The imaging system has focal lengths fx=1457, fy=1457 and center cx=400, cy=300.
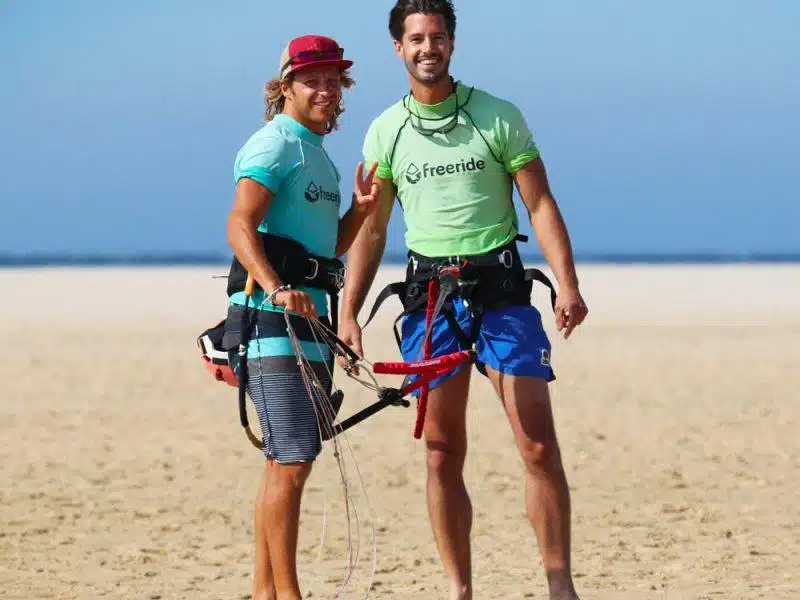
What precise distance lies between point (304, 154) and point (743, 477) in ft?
17.9

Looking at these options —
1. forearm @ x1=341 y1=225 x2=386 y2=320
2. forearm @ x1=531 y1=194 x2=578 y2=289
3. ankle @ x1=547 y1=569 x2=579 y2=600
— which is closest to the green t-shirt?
forearm @ x1=531 y1=194 x2=578 y2=289

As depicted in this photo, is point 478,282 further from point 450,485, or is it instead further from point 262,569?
point 262,569

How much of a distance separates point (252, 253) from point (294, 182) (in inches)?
13.1

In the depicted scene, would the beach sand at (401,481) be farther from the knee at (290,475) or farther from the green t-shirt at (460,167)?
the green t-shirt at (460,167)

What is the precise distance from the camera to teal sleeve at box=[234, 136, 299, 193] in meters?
5.11

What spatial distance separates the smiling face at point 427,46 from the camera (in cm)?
548

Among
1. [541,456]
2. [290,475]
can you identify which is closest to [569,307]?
[541,456]

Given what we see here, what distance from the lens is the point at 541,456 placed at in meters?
5.54

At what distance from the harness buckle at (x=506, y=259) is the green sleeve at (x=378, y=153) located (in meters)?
0.56

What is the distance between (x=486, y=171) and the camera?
5.53 meters

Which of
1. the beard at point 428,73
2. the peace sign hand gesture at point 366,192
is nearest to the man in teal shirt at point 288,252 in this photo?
the peace sign hand gesture at point 366,192

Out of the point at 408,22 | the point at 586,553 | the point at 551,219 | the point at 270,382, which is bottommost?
the point at 586,553

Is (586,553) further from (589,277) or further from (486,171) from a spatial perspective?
(589,277)

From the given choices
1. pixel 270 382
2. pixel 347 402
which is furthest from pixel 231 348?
pixel 347 402
